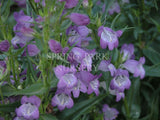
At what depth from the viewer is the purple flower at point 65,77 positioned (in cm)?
Answer: 94

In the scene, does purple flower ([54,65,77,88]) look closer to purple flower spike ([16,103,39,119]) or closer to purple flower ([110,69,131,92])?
purple flower spike ([16,103,39,119])

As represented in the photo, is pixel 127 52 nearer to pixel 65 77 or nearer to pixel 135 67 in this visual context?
pixel 135 67

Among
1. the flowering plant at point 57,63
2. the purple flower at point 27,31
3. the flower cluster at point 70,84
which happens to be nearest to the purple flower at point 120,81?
the flowering plant at point 57,63

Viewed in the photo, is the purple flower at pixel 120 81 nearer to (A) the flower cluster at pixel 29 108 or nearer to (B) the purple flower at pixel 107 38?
(B) the purple flower at pixel 107 38

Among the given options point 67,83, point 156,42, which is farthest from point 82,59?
point 156,42

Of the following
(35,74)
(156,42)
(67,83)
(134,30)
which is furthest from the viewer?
(156,42)

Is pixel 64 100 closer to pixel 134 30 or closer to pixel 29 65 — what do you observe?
pixel 29 65

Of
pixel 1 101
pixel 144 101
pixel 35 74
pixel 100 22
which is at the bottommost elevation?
pixel 144 101

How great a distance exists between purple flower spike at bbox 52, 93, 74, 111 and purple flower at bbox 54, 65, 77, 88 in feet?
0.39

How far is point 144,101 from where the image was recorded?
1.89 metres

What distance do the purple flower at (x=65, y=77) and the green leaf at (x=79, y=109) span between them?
0.66 ft

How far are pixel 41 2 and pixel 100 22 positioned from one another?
0.92ft

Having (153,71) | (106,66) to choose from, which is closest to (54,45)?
(106,66)

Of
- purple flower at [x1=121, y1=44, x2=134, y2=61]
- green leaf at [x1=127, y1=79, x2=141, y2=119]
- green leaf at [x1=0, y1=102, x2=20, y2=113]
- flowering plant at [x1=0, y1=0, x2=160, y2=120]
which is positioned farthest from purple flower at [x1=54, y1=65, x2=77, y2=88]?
green leaf at [x1=127, y1=79, x2=141, y2=119]
